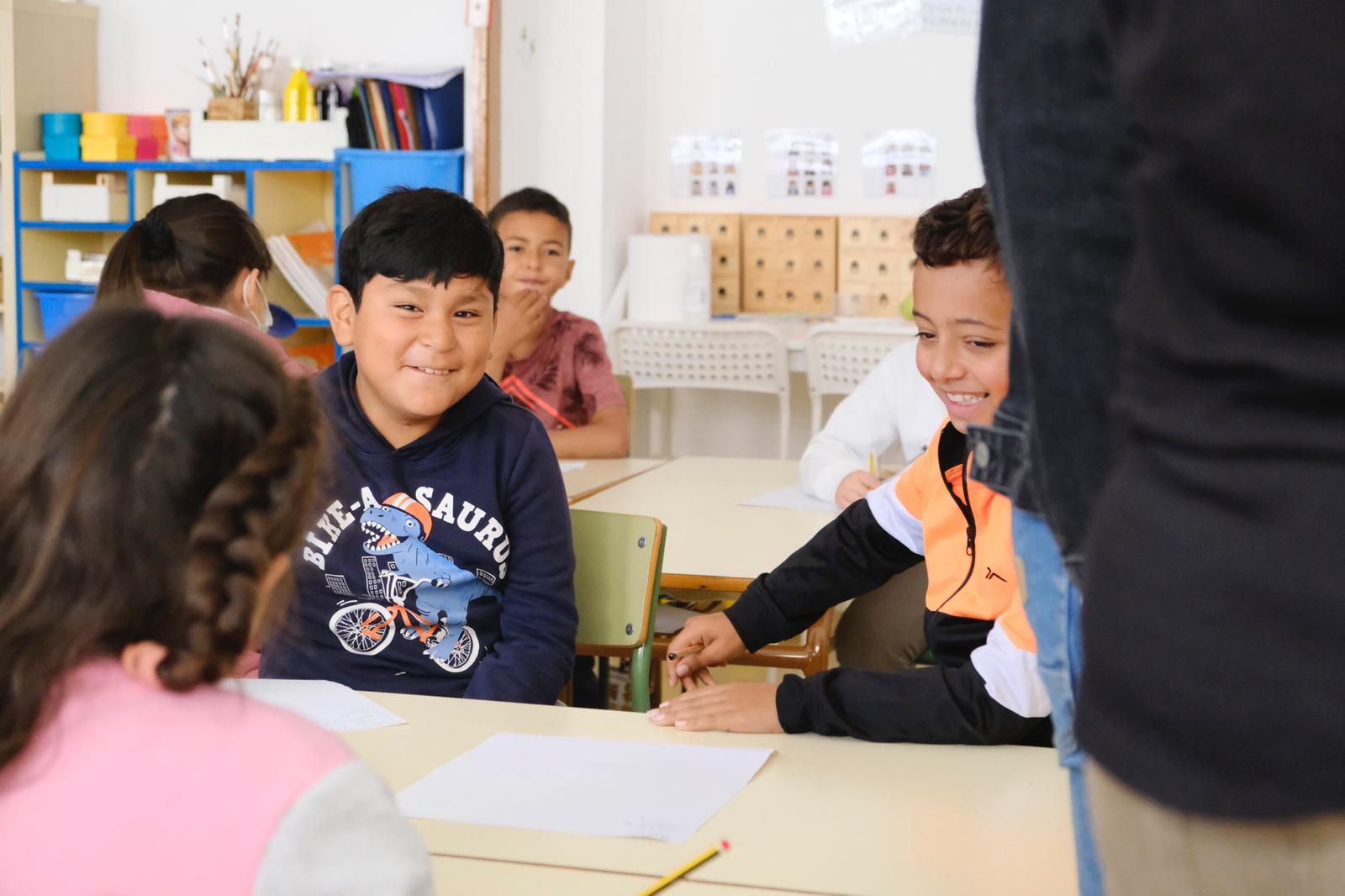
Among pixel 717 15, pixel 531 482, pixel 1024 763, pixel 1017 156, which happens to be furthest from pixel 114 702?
pixel 717 15

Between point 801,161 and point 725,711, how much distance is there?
4.30 metres

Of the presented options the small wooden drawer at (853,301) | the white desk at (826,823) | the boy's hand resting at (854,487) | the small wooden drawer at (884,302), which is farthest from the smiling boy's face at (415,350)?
the small wooden drawer at (884,302)

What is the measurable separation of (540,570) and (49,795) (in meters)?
1.06

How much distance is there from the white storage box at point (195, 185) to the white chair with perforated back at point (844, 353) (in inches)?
80.5

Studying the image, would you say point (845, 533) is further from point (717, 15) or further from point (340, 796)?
point (717, 15)

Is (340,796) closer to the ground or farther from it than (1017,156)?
closer to the ground

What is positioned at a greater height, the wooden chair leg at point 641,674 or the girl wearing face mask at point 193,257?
the girl wearing face mask at point 193,257

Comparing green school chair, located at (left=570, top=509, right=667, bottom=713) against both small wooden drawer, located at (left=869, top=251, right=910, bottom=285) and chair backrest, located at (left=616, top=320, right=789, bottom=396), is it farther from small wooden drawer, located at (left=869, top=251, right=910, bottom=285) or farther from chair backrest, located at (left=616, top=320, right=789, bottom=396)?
small wooden drawer, located at (left=869, top=251, right=910, bottom=285)

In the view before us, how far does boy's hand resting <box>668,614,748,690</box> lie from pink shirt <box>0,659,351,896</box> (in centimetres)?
83

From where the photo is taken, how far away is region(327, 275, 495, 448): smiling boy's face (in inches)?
69.4

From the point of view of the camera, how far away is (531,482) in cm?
176

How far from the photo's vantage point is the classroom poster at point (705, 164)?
5.42 metres

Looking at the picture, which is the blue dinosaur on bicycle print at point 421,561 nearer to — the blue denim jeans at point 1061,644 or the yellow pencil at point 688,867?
the yellow pencil at point 688,867

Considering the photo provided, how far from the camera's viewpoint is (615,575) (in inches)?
74.7
